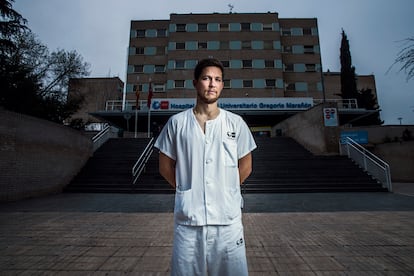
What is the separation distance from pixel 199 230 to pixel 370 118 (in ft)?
98.7

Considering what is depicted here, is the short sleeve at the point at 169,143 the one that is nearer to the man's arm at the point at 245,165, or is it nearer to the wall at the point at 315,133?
the man's arm at the point at 245,165

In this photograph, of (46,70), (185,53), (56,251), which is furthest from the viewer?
(185,53)

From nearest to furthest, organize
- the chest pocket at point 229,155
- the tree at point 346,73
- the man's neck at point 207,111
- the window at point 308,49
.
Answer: the chest pocket at point 229,155
the man's neck at point 207,111
the tree at point 346,73
the window at point 308,49

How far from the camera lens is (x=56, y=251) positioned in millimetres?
3027

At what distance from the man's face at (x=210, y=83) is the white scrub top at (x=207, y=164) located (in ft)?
0.54

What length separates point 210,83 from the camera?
1.46 metres

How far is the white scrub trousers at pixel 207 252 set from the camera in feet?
4.04

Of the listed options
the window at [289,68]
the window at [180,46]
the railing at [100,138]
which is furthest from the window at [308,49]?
the railing at [100,138]

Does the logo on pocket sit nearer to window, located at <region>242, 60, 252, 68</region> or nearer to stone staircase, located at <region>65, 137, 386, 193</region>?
stone staircase, located at <region>65, 137, 386, 193</region>

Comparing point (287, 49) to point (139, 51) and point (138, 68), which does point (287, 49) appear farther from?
point (138, 68)

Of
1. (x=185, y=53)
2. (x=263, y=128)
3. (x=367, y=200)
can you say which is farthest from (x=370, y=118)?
(x=185, y=53)

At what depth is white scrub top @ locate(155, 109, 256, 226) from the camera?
4.26 ft

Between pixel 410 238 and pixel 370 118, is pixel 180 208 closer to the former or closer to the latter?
pixel 410 238

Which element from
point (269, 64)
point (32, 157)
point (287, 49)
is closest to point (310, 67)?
point (287, 49)
